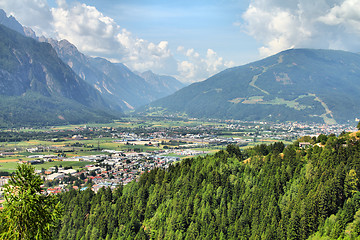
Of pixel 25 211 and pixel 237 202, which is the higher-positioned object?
pixel 25 211

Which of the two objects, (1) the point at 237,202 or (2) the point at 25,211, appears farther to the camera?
(1) the point at 237,202

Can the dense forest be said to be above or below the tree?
below

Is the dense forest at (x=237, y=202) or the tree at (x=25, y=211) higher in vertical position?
the tree at (x=25, y=211)

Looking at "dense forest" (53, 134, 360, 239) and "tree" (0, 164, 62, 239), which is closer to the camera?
"tree" (0, 164, 62, 239)

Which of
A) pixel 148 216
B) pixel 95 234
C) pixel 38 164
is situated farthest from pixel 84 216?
pixel 38 164

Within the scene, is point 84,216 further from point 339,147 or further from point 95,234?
point 339,147
